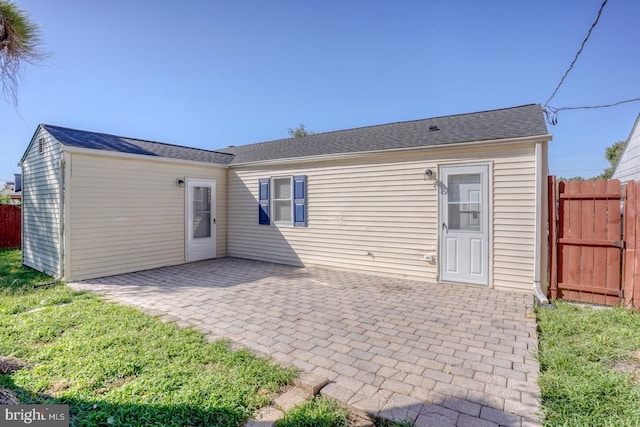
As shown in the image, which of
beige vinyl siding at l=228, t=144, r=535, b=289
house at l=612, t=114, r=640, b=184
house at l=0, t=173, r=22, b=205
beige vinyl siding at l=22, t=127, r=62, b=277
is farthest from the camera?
house at l=0, t=173, r=22, b=205

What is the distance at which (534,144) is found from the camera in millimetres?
5113

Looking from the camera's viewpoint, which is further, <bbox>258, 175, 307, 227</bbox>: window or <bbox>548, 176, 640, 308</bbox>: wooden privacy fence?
<bbox>258, 175, 307, 227</bbox>: window

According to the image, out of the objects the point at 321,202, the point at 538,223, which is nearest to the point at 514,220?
the point at 538,223

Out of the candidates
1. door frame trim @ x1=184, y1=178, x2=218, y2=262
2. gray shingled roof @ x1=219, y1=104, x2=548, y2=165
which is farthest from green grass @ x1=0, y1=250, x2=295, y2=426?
gray shingled roof @ x1=219, y1=104, x2=548, y2=165

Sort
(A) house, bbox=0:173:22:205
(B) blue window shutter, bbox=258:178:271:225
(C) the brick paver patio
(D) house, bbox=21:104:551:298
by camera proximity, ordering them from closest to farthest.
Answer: (C) the brick paver patio
(D) house, bbox=21:104:551:298
(B) blue window shutter, bbox=258:178:271:225
(A) house, bbox=0:173:22:205

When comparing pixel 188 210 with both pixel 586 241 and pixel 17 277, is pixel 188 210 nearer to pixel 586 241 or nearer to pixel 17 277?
pixel 17 277

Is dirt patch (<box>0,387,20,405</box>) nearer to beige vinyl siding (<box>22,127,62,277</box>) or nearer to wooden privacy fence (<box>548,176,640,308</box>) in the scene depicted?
beige vinyl siding (<box>22,127,62,277</box>)

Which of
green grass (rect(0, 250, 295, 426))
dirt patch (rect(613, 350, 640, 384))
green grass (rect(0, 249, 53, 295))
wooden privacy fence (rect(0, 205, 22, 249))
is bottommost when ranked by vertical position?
green grass (rect(0, 249, 53, 295))

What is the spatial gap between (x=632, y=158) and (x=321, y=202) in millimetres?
8914

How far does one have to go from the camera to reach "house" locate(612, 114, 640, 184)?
813cm

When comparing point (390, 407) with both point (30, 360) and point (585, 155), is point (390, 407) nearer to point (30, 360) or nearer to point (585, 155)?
point (30, 360)

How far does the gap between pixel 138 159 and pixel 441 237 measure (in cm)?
695

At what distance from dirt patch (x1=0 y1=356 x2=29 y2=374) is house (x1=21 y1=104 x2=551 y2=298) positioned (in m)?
3.93

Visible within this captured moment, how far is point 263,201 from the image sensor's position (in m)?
8.40
